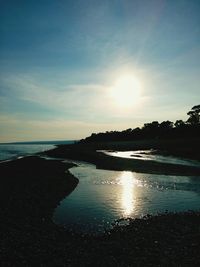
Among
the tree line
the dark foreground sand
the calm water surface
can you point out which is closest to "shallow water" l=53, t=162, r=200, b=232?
the calm water surface

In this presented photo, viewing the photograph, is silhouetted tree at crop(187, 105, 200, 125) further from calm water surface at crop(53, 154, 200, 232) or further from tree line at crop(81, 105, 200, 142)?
calm water surface at crop(53, 154, 200, 232)

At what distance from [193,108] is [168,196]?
12400 centimetres

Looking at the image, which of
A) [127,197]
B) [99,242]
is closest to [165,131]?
[127,197]

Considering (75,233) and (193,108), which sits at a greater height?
(193,108)

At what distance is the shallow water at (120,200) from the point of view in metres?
17.7

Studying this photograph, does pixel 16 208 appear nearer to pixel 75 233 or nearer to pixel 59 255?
pixel 75 233

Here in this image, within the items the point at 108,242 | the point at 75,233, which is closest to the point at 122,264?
the point at 108,242

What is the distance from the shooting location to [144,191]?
85.4 ft

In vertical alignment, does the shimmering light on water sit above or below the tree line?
below

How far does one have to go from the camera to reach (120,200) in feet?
73.8

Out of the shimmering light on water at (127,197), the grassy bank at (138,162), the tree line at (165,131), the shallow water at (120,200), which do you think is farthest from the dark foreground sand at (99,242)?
the tree line at (165,131)

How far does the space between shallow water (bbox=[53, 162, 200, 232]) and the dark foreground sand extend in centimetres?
149

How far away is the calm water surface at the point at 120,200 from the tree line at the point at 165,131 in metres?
91.6

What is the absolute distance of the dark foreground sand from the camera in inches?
446
